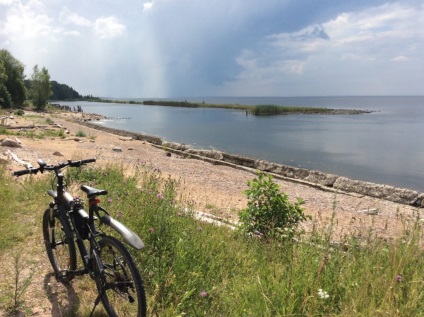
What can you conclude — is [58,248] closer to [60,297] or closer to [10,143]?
[60,297]

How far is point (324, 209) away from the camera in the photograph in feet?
39.0

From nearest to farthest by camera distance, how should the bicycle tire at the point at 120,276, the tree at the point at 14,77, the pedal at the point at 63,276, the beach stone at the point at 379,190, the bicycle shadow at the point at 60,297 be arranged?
1. the bicycle tire at the point at 120,276
2. the bicycle shadow at the point at 60,297
3. the pedal at the point at 63,276
4. the beach stone at the point at 379,190
5. the tree at the point at 14,77

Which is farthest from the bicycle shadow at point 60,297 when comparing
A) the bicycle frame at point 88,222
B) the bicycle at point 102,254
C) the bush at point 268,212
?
the bush at point 268,212

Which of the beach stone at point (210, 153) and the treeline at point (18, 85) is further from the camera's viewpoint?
the treeline at point (18, 85)

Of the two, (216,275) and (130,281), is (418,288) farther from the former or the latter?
(130,281)

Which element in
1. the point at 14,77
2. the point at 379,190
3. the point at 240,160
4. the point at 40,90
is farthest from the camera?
the point at 40,90

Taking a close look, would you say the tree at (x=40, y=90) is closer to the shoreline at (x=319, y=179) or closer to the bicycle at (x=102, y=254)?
the shoreline at (x=319, y=179)

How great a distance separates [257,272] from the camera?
337cm

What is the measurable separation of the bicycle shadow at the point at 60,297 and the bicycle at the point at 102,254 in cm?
13

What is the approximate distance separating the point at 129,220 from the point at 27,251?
1.51 m

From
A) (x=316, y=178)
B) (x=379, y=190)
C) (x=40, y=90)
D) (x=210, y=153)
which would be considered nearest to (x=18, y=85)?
(x=40, y=90)

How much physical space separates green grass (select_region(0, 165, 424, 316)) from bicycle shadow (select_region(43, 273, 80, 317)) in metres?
0.16

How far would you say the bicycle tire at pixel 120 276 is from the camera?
247 cm

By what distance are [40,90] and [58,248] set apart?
90.2 m
